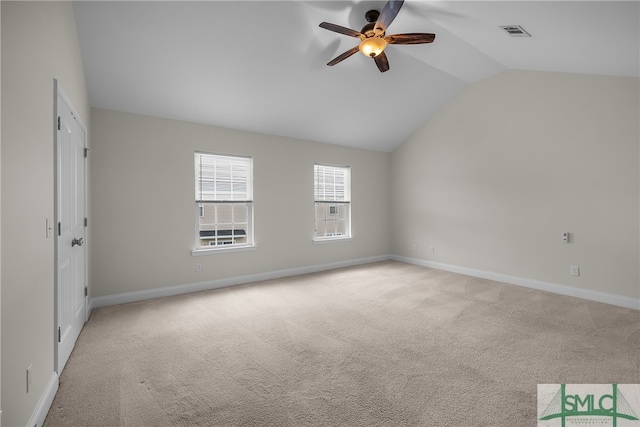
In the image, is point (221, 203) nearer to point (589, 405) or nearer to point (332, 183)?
point (332, 183)

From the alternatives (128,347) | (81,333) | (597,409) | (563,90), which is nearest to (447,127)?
(563,90)

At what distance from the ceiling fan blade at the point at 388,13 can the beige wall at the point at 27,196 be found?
232cm

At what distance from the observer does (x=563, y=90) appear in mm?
4008

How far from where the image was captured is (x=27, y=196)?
1572mm

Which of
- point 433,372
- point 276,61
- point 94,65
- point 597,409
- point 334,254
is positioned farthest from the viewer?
point 334,254

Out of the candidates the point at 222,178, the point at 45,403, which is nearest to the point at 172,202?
the point at 222,178

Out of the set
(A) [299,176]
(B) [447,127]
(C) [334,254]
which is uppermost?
(B) [447,127]

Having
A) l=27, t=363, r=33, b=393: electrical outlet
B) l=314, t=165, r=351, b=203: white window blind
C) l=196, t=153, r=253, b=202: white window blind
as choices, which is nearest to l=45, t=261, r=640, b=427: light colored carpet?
l=27, t=363, r=33, b=393: electrical outlet

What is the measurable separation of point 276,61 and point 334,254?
3.52 m

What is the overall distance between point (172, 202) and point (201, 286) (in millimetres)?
1269

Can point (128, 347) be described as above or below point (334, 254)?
below

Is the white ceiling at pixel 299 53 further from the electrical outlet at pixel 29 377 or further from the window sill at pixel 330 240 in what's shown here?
the electrical outlet at pixel 29 377

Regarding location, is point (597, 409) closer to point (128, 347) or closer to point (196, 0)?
point (128, 347)

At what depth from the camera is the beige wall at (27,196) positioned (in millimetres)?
1356
